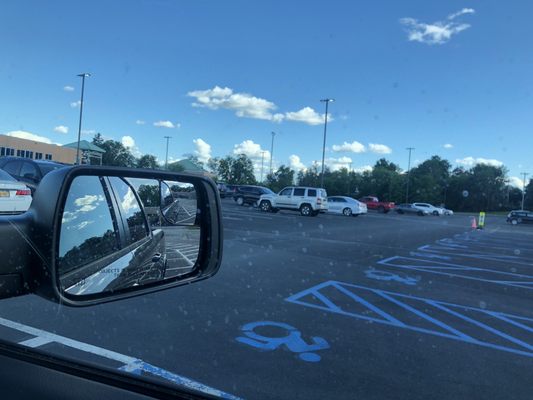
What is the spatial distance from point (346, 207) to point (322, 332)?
31.8 m

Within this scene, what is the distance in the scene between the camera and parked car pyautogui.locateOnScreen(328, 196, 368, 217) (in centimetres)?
3584

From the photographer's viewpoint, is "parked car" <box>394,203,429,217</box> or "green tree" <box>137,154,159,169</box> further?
"parked car" <box>394,203,429,217</box>

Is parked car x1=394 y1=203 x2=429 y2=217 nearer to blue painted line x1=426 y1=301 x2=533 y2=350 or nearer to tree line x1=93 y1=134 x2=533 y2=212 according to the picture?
tree line x1=93 y1=134 x2=533 y2=212

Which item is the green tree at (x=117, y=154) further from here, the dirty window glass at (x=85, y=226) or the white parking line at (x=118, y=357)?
the white parking line at (x=118, y=357)

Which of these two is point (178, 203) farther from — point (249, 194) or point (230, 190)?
point (230, 190)

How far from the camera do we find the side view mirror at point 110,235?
56.6 inches

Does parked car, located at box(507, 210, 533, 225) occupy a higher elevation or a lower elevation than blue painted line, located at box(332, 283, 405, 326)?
higher

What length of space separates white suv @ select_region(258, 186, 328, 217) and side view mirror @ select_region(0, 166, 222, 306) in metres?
26.8

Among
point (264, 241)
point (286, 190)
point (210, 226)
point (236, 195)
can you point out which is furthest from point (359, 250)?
point (236, 195)

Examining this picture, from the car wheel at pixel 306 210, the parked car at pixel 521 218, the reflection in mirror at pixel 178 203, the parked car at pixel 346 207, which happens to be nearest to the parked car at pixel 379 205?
the parked car at pixel 521 218

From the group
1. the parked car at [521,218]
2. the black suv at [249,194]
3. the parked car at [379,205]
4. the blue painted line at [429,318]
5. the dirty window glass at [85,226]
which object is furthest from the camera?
the parked car at [379,205]

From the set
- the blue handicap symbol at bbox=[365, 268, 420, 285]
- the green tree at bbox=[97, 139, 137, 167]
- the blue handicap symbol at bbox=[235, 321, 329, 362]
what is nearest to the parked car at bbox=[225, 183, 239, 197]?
the blue handicap symbol at bbox=[365, 268, 420, 285]

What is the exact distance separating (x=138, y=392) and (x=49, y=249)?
775 millimetres

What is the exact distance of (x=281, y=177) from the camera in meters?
78.8
